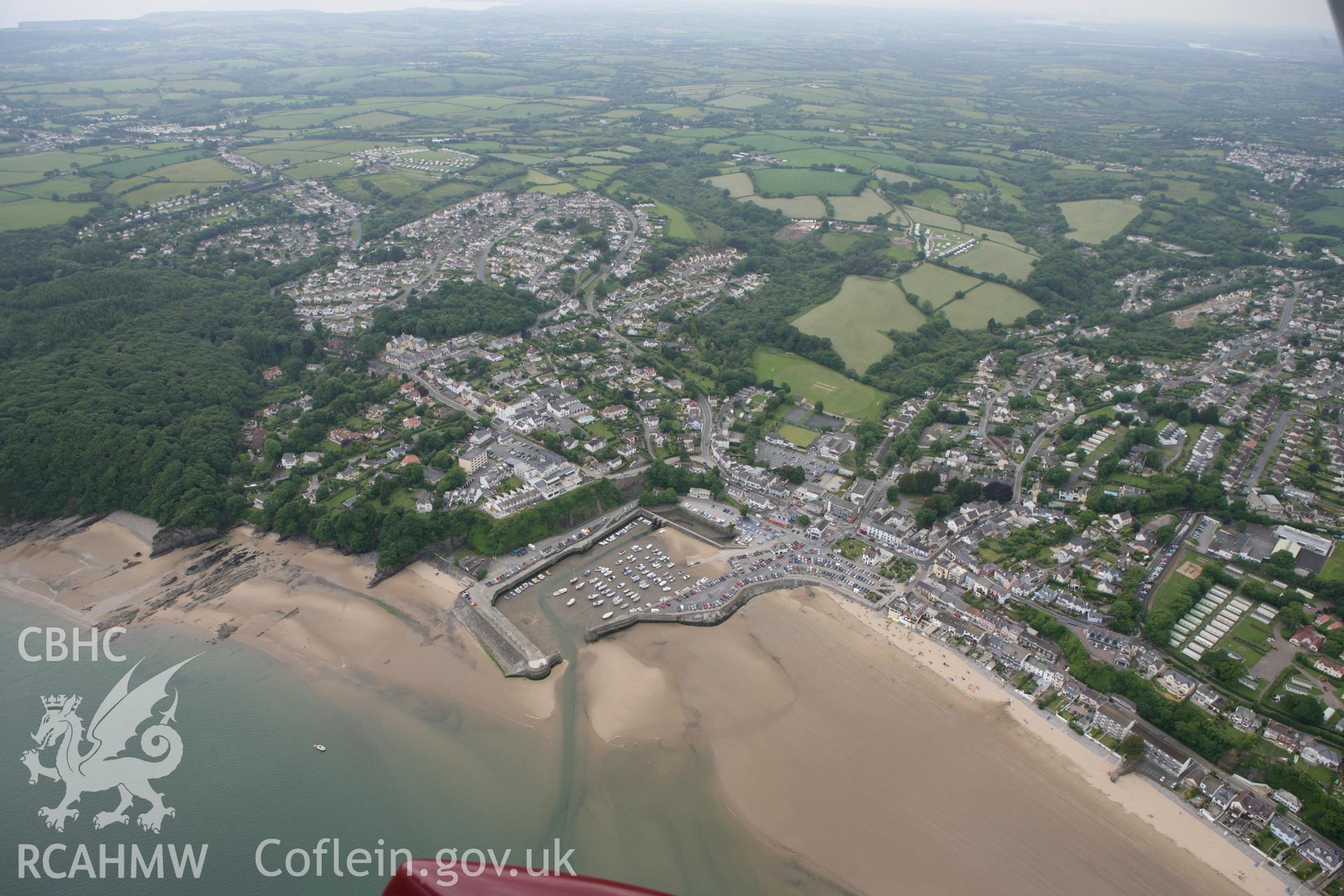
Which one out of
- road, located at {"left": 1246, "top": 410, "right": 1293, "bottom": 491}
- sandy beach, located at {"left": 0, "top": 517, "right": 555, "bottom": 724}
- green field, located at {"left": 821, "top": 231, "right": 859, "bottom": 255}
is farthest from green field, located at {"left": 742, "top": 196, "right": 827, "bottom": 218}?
sandy beach, located at {"left": 0, "top": 517, "right": 555, "bottom": 724}

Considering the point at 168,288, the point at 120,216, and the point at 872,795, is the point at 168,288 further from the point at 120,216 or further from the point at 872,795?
the point at 872,795

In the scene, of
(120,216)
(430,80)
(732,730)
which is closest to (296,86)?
(430,80)

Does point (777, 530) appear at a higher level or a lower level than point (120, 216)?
lower

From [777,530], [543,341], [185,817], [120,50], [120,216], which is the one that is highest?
[120,50]

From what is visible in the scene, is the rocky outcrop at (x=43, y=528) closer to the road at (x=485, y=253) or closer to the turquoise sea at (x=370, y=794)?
the turquoise sea at (x=370, y=794)

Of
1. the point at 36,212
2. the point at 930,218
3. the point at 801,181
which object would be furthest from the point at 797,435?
the point at 36,212

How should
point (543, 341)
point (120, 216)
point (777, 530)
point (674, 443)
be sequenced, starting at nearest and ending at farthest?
point (777, 530) < point (674, 443) < point (543, 341) < point (120, 216)
